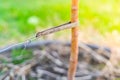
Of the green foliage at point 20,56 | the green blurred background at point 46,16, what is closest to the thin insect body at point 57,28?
the green foliage at point 20,56

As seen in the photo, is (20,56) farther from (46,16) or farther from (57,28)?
(46,16)

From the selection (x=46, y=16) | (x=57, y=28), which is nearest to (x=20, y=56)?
(x=57, y=28)

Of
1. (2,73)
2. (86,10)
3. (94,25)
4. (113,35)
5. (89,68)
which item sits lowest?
(2,73)

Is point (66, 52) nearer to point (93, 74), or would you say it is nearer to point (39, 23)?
point (93, 74)

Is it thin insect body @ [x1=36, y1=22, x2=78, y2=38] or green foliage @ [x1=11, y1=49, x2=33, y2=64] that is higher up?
green foliage @ [x1=11, y1=49, x2=33, y2=64]

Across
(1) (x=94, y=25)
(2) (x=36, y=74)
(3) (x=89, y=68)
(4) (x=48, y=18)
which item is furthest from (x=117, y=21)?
(2) (x=36, y=74)

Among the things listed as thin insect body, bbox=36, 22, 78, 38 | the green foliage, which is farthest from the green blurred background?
thin insect body, bbox=36, 22, 78, 38

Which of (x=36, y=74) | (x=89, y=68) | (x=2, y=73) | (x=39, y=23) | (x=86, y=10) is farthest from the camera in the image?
(x=86, y=10)

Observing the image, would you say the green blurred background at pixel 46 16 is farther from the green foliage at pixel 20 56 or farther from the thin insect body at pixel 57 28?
the thin insect body at pixel 57 28

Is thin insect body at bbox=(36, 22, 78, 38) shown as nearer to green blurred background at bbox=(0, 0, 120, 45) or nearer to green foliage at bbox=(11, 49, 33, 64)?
green foliage at bbox=(11, 49, 33, 64)
